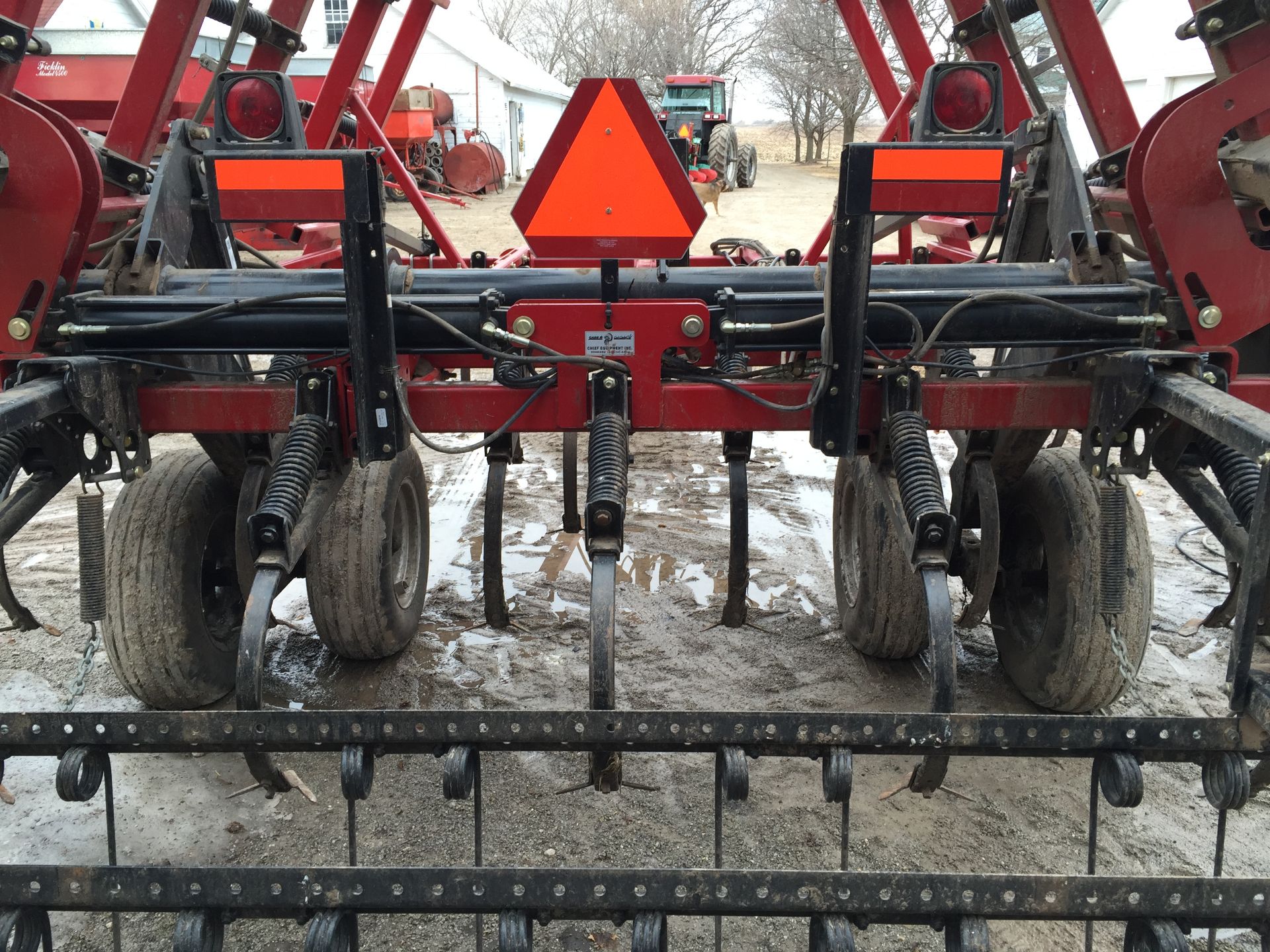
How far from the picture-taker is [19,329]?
8.26 feet

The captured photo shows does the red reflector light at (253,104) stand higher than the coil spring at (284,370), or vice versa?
the red reflector light at (253,104)

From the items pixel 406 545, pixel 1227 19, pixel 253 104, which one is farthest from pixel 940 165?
pixel 406 545

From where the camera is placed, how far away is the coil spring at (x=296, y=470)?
2.32m

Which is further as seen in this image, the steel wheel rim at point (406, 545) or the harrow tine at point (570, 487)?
the steel wheel rim at point (406, 545)

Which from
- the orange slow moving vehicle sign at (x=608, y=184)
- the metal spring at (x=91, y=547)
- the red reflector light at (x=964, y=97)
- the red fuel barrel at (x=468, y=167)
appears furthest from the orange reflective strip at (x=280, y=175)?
the red fuel barrel at (x=468, y=167)

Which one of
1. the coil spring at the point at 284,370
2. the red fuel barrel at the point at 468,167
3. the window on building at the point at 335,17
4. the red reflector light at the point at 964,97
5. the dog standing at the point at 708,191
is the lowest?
the coil spring at the point at 284,370

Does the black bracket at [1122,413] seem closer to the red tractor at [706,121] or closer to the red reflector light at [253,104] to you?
the red reflector light at [253,104]

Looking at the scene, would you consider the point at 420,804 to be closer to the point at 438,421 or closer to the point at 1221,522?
the point at 438,421

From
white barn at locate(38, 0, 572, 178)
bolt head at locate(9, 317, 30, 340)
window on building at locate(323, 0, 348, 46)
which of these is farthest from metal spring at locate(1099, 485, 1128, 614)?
window on building at locate(323, 0, 348, 46)

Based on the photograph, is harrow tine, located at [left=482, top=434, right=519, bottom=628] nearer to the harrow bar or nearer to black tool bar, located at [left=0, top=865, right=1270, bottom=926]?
the harrow bar

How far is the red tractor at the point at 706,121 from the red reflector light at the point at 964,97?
18.6 metres

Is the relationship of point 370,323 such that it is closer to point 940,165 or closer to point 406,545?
point 940,165

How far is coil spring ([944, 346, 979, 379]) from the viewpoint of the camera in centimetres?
302

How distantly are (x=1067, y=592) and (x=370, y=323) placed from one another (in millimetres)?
2213
